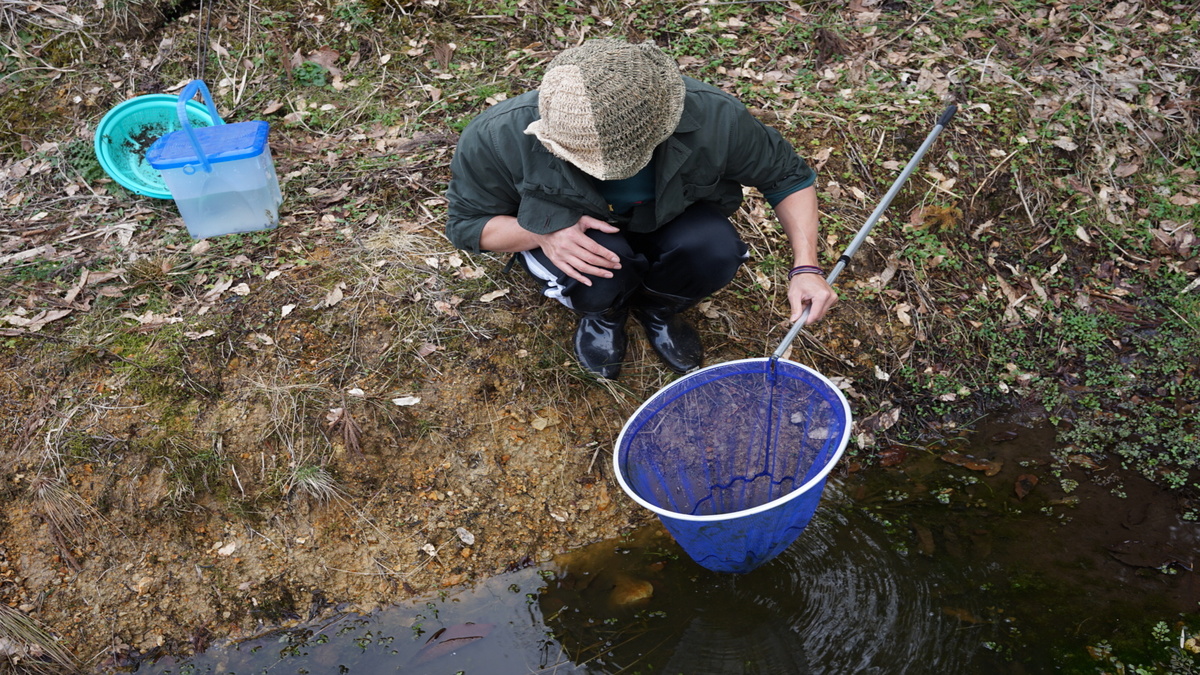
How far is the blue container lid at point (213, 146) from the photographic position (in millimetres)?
3387

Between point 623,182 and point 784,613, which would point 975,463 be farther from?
point 623,182

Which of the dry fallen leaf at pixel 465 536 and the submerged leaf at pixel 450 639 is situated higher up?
the dry fallen leaf at pixel 465 536

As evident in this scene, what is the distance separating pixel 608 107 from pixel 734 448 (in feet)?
4.39

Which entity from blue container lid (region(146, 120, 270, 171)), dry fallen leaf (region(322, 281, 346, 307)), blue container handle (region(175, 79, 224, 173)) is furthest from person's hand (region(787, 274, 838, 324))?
blue container handle (region(175, 79, 224, 173))

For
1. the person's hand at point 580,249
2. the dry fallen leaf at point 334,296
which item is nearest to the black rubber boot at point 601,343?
Answer: the person's hand at point 580,249

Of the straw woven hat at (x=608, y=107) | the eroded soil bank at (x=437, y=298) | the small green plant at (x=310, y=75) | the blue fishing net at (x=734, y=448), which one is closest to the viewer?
the straw woven hat at (x=608, y=107)

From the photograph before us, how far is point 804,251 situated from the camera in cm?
264

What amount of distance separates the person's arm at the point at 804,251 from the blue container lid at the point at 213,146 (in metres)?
2.26

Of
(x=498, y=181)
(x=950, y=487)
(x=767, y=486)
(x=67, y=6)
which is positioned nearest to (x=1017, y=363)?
(x=950, y=487)

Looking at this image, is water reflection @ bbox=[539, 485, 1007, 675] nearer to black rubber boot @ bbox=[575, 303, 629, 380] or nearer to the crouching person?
black rubber boot @ bbox=[575, 303, 629, 380]

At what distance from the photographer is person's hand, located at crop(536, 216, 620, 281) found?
8.25 feet

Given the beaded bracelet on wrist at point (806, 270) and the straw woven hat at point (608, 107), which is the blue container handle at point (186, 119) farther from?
the beaded bracelet on wrist at point (806, 270)

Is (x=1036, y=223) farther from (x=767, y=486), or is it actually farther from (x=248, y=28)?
(x=248, y=28)

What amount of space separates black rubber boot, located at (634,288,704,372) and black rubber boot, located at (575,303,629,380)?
93 mm
